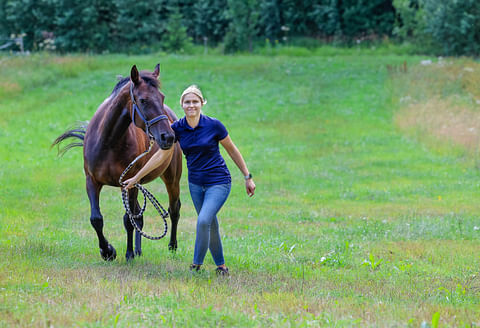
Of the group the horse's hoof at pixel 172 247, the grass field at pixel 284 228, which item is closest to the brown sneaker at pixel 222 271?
the grass field at pixel 284 228

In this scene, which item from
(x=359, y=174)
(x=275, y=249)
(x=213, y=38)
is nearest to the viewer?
(x=275, y=249)

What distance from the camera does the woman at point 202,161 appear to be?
244 inches

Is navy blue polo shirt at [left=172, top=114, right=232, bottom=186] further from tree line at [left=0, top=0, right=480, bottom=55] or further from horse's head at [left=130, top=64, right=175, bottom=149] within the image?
tree line at [left=0, top=0, right=480, bottom=55]

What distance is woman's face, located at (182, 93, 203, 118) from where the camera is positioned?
6172 mm

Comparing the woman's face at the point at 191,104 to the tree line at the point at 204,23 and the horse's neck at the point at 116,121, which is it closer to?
the horse's neck at the point at 116,121

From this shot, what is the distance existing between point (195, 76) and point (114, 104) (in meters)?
27.6

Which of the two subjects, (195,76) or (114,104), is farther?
(195,76)

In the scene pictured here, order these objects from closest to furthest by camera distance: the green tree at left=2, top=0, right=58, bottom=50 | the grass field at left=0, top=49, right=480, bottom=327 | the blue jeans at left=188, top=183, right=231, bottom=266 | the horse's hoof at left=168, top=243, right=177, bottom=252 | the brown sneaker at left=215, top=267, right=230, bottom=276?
the grass field at left=0, top=49, right=480, bottom=327
the blue jeans at left=188, top=183, right=231, bottom=266
the brown sneaker at left=215, top=267, right=230, bottom=276
the horse's hoof at left=168, top=243, right=177, bottom=252
the green tree at left=2, top=0, right=58, bottom=50

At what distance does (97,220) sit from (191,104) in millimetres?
2120

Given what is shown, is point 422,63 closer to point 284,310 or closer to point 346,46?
point 346,46

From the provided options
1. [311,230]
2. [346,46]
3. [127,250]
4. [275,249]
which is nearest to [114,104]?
[127,250]

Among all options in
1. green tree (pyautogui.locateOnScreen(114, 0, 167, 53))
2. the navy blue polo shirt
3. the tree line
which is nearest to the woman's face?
the navy blue polo shirt

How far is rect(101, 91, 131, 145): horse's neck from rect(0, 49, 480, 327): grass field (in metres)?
1.55

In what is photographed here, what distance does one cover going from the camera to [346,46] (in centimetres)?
4941
